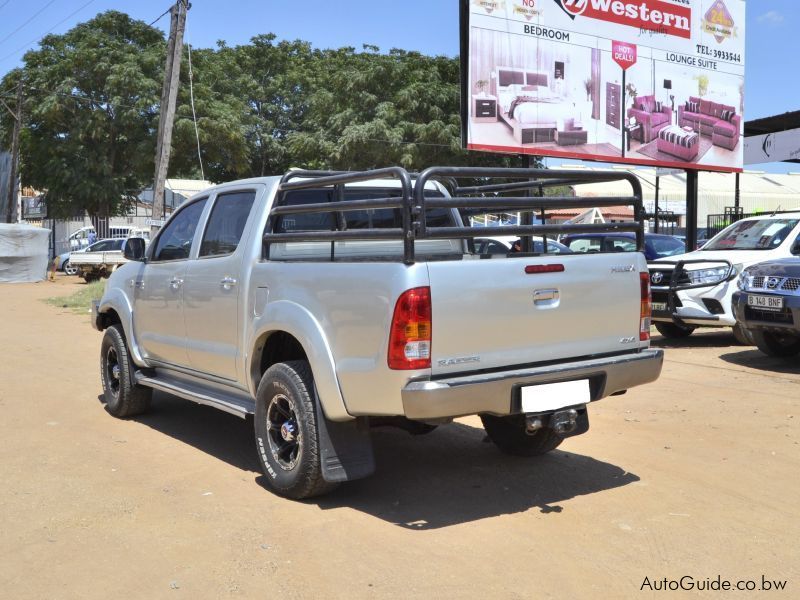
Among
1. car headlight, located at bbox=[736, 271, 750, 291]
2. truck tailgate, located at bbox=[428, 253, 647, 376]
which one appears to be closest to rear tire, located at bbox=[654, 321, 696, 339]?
car headlight, located at bbox=[736, 271, 750, 291]

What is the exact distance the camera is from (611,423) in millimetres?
7020

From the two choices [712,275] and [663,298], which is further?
[663,298]

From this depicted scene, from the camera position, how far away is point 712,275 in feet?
36.4

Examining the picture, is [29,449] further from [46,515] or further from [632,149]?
[632,149]

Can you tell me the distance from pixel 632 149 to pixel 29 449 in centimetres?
1400

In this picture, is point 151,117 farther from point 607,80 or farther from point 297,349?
point 297,349

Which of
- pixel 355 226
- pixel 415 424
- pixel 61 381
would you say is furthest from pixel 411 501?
pixel 61 381

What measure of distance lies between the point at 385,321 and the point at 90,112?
3526 cm

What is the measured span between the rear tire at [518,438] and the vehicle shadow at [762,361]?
15.8ft

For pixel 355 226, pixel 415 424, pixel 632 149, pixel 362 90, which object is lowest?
pixel 415 424

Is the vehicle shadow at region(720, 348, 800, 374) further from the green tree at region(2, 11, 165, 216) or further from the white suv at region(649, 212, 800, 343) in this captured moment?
the green tree at region(2, 11, 165, 216)

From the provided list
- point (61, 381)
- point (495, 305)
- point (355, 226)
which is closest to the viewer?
point (495, 305)

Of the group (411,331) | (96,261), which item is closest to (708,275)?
(411,331)

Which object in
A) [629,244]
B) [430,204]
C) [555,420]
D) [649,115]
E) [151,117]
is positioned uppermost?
[151,117]
